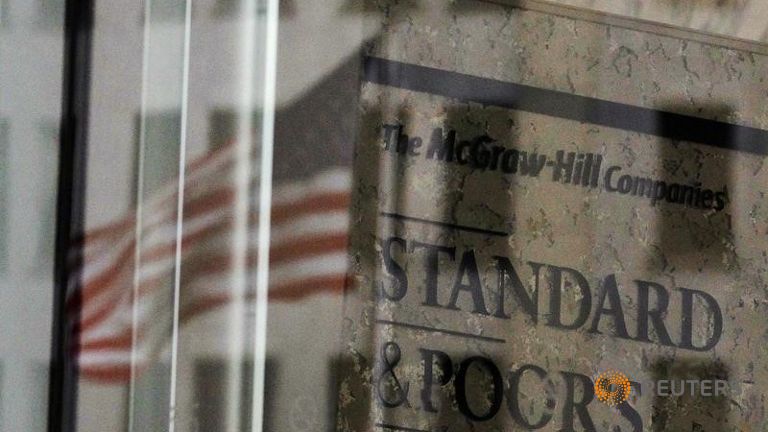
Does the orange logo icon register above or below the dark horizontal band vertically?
below

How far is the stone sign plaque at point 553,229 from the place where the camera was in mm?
710

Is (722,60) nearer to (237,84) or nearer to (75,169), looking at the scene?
(237,84)

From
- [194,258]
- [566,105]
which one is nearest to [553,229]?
[566,105]

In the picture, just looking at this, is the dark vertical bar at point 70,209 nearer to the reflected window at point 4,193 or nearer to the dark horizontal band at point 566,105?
the reflected window at point 4,193

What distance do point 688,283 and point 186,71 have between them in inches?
18.5

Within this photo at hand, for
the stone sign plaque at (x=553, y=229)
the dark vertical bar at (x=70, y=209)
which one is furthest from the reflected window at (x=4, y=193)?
the stone sign plaque at (x=553, y=229)

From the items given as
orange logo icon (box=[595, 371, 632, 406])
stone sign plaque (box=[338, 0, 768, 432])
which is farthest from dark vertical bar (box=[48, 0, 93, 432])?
orange logo icon (box=[595, 371, 632, 406])

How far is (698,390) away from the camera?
0.78m

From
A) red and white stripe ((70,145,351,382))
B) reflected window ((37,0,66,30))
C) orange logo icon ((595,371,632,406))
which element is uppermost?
reflected window ((37,0,66,30))
